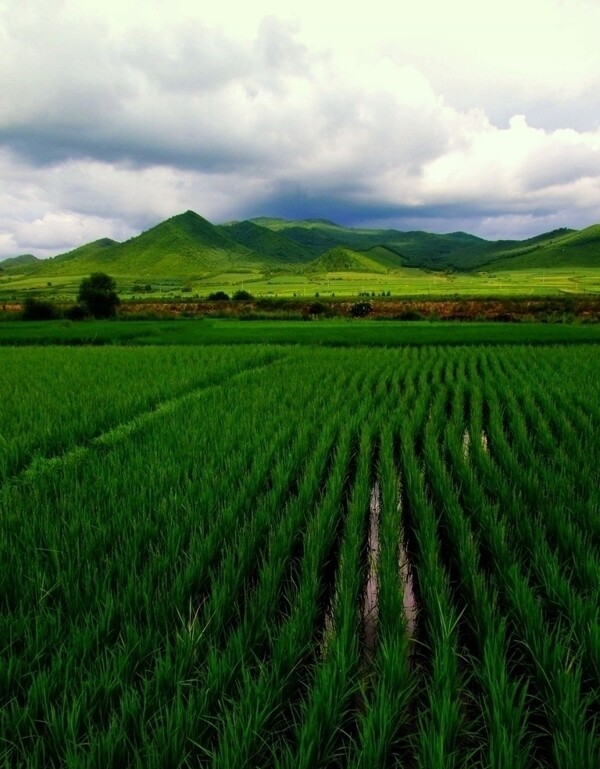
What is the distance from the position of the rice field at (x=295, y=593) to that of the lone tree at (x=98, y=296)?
102ft

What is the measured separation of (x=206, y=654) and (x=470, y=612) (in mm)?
1455

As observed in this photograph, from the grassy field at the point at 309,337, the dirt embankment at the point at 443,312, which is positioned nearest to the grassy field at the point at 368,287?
the dirt embankment at the point at 443,312

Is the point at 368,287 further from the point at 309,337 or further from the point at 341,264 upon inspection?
the point at 341,264

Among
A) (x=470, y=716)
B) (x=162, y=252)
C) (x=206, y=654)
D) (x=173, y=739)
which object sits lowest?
(x=470, y=716)

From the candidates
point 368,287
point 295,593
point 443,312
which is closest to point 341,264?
point 368,287

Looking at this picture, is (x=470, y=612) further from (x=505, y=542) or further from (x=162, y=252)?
(x=162, y=252)

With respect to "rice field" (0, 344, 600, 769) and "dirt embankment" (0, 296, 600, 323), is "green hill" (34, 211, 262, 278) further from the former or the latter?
"rice field" (0, 344, 600, 769)

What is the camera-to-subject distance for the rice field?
1.75 metres

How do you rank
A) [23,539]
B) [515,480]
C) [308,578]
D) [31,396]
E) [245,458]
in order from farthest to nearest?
1. [31,396]
2. [245,458]
3. [515,480]
4. [23,539]
5. [308,578]

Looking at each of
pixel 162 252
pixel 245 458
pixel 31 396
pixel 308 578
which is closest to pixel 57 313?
pixel 31 396

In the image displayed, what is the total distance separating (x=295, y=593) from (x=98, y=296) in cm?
3608

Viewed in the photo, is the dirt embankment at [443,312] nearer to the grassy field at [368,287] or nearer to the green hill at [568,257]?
the grassy field at [368,287]

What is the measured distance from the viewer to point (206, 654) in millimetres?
2213

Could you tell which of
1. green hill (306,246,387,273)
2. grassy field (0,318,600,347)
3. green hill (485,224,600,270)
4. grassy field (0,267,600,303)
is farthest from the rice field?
green hill (485,224,600,270)
